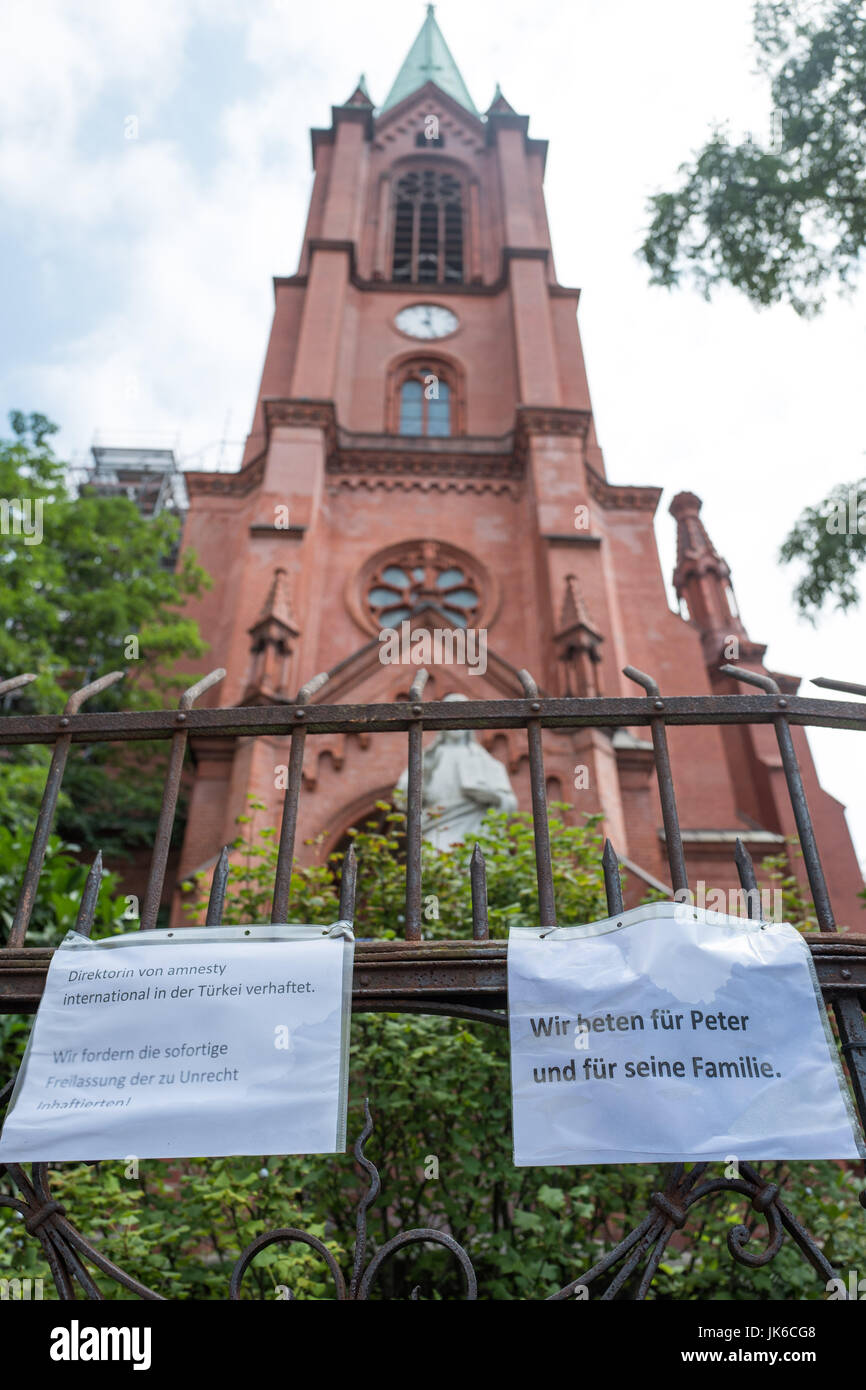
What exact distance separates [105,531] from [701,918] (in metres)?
16.4

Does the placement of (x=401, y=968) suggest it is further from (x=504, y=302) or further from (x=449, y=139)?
(x=449, y=139)

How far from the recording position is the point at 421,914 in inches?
94.8

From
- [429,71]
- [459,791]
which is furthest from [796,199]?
[429,71]

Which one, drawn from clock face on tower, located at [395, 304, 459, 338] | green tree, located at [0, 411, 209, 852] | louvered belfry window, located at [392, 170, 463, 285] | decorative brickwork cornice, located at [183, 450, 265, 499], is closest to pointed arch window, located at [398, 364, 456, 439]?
clock face on tower, located at [395, 304, 459, 338]

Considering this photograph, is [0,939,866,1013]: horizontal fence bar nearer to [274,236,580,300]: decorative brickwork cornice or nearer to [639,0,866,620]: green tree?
[639,0,866,620]: green tree

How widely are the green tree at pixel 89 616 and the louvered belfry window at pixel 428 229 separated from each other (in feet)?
34.9

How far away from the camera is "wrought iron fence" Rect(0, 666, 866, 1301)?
1.96 metres

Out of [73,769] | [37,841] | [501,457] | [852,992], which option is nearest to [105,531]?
[73,769]

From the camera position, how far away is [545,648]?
15930 millimetres

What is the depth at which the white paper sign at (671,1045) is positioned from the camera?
205 cm

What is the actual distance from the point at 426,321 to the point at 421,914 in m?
21.9

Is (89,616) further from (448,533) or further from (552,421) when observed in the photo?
(552,421)

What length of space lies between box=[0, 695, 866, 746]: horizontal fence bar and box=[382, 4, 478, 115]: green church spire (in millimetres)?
31038
